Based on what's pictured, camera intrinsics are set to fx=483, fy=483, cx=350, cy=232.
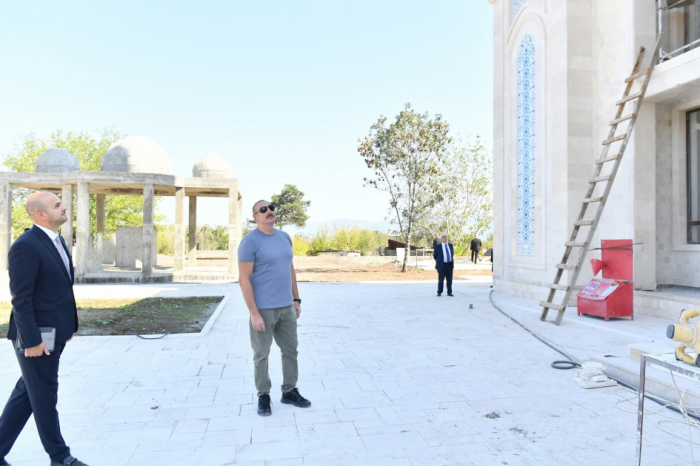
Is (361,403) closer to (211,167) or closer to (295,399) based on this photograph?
(295,399)

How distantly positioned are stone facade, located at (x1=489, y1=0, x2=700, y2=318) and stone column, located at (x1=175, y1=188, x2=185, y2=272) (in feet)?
33.7

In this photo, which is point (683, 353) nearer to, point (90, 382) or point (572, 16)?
point (90, 382)

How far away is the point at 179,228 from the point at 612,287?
12.8 meters

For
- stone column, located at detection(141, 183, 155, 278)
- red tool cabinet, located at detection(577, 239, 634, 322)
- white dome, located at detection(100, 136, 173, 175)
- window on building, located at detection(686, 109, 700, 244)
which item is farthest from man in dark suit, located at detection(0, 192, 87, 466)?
white dome, located at detection(100, 136, 173, 175)

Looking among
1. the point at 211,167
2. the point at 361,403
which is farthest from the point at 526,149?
the point at 211,167

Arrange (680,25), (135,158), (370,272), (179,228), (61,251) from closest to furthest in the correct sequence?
(61,251) → (680,25) → (179,228) → (135,158) → (370,272)

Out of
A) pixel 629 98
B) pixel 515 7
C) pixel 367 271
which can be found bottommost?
pixel 367 271

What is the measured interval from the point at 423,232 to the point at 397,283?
11.5 m

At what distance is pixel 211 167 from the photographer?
17.1 metres

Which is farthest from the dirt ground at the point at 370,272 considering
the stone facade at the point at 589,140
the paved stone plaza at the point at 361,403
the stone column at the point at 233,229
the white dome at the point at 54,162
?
the paved stone plaza at the point at 361,403

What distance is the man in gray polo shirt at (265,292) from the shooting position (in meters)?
4.05

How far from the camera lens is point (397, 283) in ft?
52.5

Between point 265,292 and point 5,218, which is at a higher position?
point 5,218

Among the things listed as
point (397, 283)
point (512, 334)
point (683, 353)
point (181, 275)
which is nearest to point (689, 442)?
point (683, 353)
